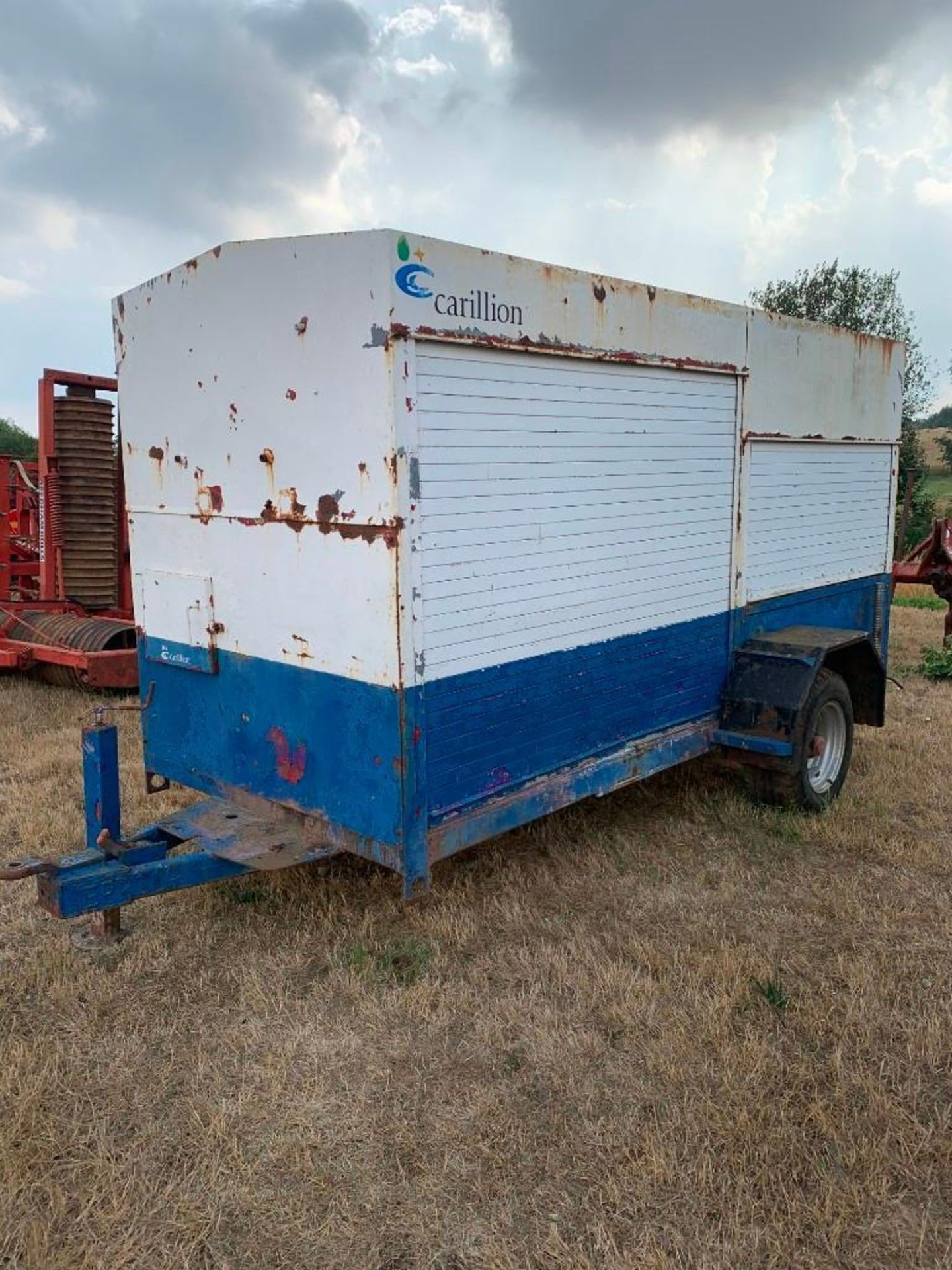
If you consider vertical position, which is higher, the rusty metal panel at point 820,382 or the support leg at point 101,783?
the rusty metal panel at point 820,382

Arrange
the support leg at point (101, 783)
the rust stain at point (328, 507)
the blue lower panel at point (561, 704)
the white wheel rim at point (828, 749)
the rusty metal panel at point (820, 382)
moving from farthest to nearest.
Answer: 1. the white wheel rim at point (828, 749)
2. the rusty metal panel at point (820, 382)
3. the support leg at point (101, 783)
4. the blue lower panel at point (561, 704)
5. the rust stain at point (328, 507)

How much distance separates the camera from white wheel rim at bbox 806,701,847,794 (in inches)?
218

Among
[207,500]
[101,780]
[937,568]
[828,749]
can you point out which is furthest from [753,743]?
[937,568]

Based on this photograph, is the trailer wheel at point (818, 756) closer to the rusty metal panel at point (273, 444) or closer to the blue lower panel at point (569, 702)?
the blue lower panel at point (569, 702)

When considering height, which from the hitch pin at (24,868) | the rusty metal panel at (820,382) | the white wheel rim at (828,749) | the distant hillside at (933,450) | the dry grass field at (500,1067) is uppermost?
the distant hillside at (933,450)

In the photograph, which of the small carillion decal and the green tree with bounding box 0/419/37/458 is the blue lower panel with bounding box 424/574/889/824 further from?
the green tree with bounding box 0/419/37/458

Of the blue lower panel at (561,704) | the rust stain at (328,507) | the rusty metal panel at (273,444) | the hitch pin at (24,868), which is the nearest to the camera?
the hitch pin at (24,868)

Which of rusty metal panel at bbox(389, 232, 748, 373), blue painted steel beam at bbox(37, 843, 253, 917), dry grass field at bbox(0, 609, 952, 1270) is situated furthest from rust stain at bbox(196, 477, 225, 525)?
dry grass field at bbox(0, 609, 952, 1270)

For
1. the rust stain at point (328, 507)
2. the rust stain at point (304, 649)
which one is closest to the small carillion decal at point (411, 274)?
the rust stain at point (328, 507)

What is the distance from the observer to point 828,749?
5.67 m

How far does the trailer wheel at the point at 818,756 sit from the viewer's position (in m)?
5.16

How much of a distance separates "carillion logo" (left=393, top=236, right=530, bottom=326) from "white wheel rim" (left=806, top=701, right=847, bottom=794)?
3012mm

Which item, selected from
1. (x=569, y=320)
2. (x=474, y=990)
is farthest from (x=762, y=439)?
(x=474, y=990)

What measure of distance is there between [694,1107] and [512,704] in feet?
5.13
